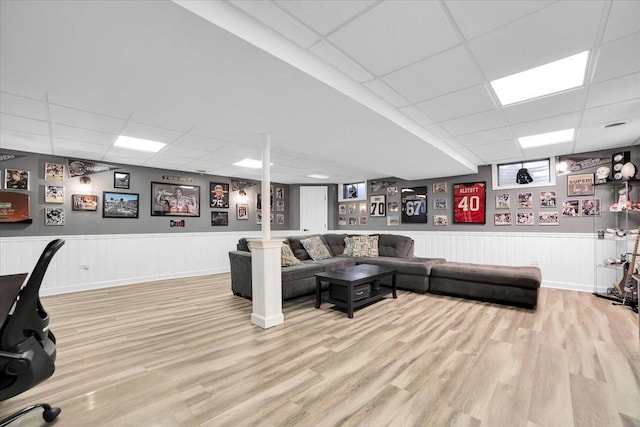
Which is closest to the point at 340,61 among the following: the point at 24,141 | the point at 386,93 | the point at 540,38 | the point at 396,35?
the point at 396,35

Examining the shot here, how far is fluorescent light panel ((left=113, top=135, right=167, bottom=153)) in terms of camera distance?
4.27 meters

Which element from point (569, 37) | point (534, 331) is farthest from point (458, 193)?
point (569, 37)

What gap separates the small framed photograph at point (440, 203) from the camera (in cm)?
698

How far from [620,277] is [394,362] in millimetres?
5102

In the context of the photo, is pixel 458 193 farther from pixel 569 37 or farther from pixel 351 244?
pixel 569 37

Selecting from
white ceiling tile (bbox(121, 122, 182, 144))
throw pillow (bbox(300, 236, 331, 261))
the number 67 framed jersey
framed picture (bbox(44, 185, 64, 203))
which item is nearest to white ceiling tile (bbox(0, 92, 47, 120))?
white ceiling tile (bbox(121, 122, 182, 144))

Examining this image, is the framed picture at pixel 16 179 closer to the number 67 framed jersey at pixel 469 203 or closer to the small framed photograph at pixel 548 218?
the number 67 framed jersey at pixel 469 203

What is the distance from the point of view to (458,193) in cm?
675

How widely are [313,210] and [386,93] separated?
20.9 ft

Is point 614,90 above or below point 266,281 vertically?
above

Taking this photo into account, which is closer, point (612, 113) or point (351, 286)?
point (612, 113)

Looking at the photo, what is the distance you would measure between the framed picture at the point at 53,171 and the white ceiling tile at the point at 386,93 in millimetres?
6059

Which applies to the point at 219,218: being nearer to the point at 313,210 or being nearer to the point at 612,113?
the point at 313,210

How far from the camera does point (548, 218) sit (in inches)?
223
